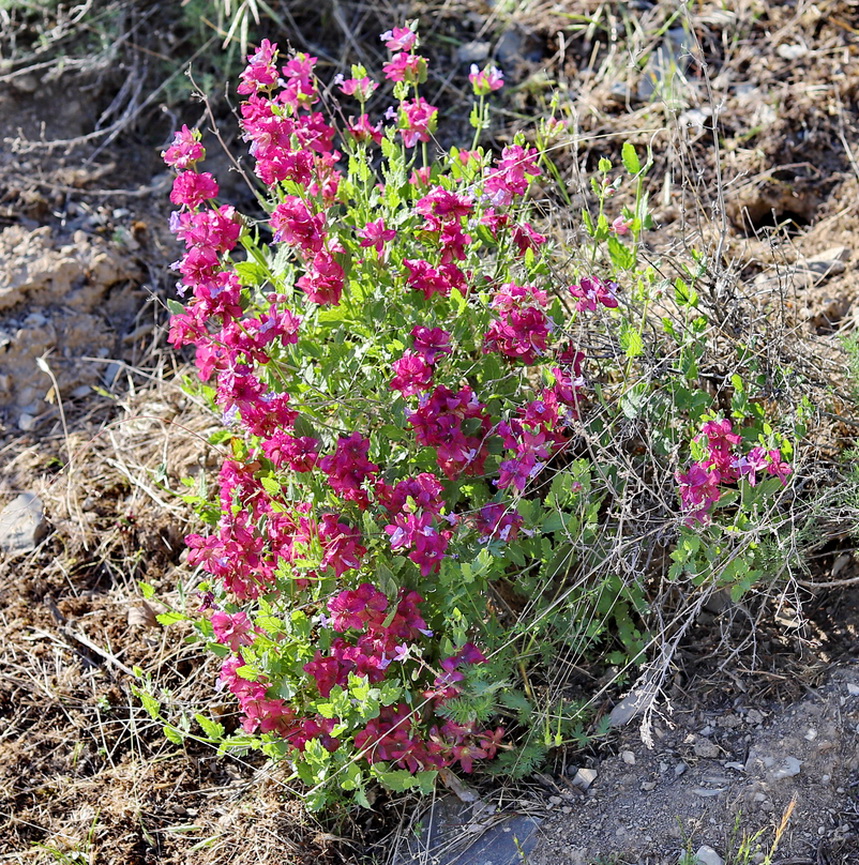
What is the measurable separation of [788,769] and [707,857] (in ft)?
0.87

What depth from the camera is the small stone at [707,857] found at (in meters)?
2.15

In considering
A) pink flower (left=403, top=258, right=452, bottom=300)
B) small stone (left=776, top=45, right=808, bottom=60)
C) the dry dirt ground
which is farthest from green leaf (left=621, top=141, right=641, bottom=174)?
small stone (left=776, top=45, right=808, bottom=60)

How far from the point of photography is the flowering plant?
2.20 metres

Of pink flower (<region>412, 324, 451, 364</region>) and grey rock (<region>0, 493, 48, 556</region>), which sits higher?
pink flower (<region>412, 324, 451, 364</region>)

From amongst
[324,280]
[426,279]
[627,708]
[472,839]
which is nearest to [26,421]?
[324,280]

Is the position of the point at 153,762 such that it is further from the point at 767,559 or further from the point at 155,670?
the point at 767,559

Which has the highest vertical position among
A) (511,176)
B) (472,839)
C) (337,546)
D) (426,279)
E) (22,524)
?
(511,176)

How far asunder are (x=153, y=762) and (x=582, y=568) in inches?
46.0

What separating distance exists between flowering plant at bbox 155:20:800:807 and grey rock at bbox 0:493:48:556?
0.93 metres

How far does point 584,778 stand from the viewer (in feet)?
7.79

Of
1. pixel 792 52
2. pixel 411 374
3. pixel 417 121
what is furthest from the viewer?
pixel 792 52

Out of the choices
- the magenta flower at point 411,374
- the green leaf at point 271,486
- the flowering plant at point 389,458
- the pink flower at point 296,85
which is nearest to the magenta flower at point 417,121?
the flowering plant at point 389,458

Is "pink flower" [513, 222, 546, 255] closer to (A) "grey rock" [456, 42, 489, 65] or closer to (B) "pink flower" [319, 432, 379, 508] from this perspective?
(B) "pink flower" [319, 432, 379, 508]

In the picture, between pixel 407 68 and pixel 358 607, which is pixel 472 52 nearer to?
pixel 407 68
